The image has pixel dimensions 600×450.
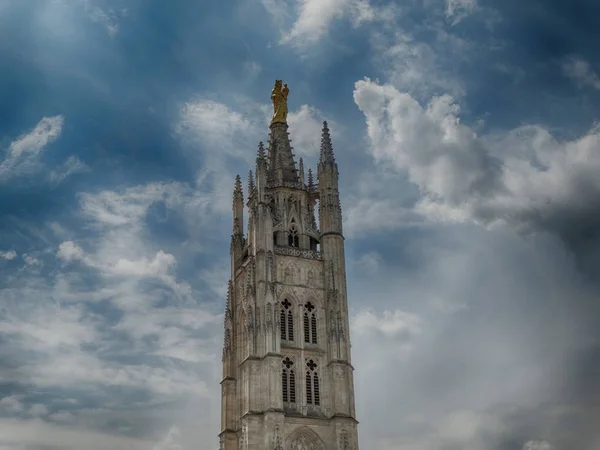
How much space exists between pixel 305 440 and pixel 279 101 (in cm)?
3511

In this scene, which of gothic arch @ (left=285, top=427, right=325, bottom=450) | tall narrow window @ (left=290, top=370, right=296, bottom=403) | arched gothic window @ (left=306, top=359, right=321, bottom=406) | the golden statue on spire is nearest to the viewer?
gothic arch @ (left=285, top=427, right=325, bottom=450)

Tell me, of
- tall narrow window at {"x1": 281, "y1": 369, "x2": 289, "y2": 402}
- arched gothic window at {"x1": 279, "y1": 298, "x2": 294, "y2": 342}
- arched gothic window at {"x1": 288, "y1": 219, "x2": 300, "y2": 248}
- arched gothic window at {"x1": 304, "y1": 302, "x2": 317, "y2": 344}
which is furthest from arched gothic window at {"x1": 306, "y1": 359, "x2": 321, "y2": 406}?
arched gothic window at {"x1": 288, "y1": 219, "x2": 300, "y2": 248}

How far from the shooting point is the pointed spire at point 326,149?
86875 mm

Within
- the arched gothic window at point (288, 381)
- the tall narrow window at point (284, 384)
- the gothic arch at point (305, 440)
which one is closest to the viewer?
the gothic arch at point (305, 440)

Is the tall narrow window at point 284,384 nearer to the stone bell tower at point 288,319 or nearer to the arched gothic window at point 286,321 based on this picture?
the stone bell tower at point 288,319

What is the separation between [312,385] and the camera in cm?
7625

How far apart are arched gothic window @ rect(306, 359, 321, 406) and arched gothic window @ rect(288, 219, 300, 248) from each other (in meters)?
11.7

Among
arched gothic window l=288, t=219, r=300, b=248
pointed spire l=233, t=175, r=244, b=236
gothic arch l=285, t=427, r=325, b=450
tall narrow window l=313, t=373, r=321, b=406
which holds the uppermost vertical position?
pointed spire l=233, t=175, r=244, b=236

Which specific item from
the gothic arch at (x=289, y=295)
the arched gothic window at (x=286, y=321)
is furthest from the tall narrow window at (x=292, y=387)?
the gothic arch at (x=289, y=295)

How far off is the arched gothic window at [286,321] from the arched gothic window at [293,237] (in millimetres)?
A: 6351

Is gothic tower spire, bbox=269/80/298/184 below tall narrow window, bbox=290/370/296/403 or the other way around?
the other way around

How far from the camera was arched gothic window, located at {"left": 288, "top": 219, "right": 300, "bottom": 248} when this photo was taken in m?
83.4

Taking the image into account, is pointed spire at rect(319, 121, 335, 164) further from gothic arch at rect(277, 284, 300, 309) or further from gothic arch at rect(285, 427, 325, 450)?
gothic arch at rect(285, 427, 325, 450)

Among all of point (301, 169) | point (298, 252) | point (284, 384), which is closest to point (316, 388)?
point (284, 384)
